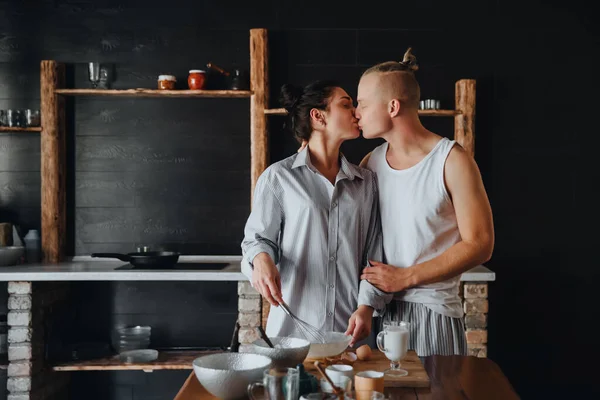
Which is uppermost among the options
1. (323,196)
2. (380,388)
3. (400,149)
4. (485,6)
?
(485,6)

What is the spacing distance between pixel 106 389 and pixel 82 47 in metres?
2.23

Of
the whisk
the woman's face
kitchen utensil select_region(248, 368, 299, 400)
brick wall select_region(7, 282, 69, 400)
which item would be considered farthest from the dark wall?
kitchen utensil select_region(248, 368, 299, 400)

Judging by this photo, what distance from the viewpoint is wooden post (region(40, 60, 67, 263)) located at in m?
4.18

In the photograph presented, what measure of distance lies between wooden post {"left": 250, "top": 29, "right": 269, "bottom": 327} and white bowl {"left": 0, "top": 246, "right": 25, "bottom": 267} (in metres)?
1.44

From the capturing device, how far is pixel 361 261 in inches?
99.0

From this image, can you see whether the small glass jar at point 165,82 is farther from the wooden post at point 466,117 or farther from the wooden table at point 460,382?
the wooden table at point 460,382

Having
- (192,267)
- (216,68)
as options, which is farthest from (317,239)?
(216,68)

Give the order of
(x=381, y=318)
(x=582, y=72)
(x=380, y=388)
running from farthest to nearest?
(x=582, y=72) → (x=381, y=318) → (x=380, y=388)

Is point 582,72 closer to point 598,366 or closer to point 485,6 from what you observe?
point 485,6

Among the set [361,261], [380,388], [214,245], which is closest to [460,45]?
[214,245]

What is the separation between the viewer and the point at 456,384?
186 cm

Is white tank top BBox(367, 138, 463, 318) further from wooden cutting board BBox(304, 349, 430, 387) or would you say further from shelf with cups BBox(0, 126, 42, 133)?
shelf with cups BBox(0, 126, 42, 133)

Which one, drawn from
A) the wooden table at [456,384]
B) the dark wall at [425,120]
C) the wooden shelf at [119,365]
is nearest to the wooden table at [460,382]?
the wooden table at [456,384]

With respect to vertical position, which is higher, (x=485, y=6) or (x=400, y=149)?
(x=485, y=6)
